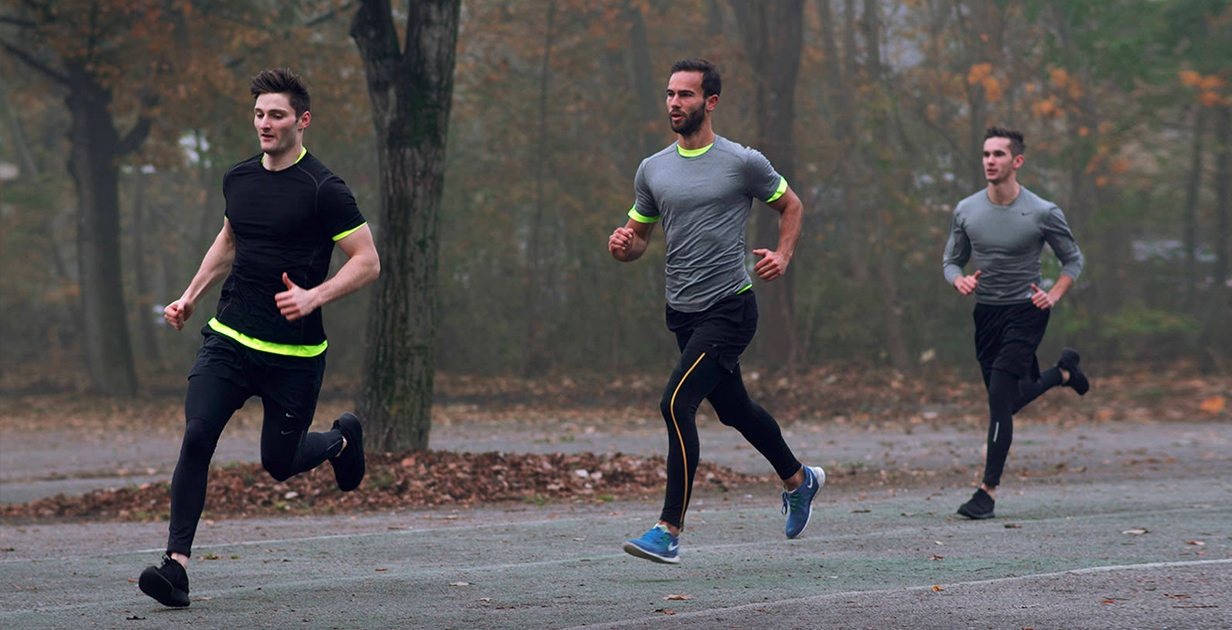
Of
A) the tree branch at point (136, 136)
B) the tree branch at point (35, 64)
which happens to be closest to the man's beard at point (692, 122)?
the tree branch at point (35, 64)

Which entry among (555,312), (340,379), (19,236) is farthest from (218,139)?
(19,236)

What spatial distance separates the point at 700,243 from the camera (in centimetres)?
690

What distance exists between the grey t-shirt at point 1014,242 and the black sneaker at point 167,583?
562cm

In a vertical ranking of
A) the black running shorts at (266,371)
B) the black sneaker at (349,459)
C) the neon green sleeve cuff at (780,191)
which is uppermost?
the neon green sleeve cuff at (780,191)

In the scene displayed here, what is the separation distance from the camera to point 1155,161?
2317cm

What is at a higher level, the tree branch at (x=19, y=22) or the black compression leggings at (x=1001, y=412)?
the tree branch at (x=19, y=22)

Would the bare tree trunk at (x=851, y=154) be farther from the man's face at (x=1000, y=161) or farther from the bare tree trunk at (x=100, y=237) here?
the man's face at (x=1000, y=161)

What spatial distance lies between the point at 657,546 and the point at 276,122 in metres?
2.54

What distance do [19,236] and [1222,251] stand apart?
26.5m

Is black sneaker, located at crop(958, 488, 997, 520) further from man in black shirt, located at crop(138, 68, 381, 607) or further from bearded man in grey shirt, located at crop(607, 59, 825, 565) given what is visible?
man in black shirt, located at crop(138, 68, 381, 607)

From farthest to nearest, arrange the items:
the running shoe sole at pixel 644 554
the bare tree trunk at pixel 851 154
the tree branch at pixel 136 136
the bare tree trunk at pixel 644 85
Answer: the bare tree trunk at pixel 644 85 < the bare tree trunk at pixel 851 154 < the tree branch at pixel 136 136 < the running shoe sole at pixel 644 554

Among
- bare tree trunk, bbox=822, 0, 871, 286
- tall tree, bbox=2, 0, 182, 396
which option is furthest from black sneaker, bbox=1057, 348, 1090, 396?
tall tree, bbox=2, 0, 182, 396

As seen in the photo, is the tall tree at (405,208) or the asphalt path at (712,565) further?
the tall tree at (405,208)

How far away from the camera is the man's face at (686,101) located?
6828 millimetres
